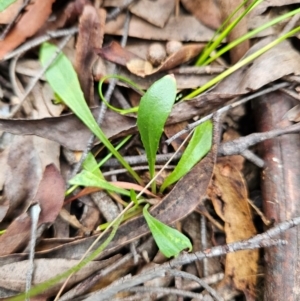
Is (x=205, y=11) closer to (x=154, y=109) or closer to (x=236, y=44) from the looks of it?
(x=236, y=44)

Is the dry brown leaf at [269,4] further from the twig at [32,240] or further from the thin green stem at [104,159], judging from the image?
the twig at [32,240]

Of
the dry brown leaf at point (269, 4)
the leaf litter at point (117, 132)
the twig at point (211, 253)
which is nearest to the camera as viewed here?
the twig at point (211, 253)

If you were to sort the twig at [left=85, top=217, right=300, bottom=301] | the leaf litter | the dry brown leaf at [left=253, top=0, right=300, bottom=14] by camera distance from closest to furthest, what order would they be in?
the twig at [left=85, top=217, right=300, bottom=301]
the leaf litter
the dry brown leaf at [left=253, top=0, right=300, bottom=14]

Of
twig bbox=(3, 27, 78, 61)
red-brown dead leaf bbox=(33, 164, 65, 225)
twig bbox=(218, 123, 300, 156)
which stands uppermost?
twig bbox=(3, 27, 78, 61)

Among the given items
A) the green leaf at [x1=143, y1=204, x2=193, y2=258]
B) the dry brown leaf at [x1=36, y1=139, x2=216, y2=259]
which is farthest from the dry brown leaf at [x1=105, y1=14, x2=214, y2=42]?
the green leaf at [x1=143, y1=204, x2=193, y2=258]

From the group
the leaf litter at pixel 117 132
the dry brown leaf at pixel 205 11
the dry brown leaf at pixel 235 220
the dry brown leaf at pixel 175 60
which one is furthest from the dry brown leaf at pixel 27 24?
the dry brown leaf at pixel 235 220

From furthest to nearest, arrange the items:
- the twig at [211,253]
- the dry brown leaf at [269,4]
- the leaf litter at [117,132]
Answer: the dry brown leaf at [269,4] < the leaf litter at [117,132] < the twig at [211,253]

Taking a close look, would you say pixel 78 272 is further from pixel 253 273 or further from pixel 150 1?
pixel 150 1

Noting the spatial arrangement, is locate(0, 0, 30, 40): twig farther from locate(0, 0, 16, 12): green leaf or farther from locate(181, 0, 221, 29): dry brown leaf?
locate(181, 0, 221, 29): dry brown leaf

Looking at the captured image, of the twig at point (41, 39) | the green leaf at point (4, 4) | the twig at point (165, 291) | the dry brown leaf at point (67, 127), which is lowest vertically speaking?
the twig at point (165, 291)

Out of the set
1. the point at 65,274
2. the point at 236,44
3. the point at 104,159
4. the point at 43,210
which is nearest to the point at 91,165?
the point at 104,159
